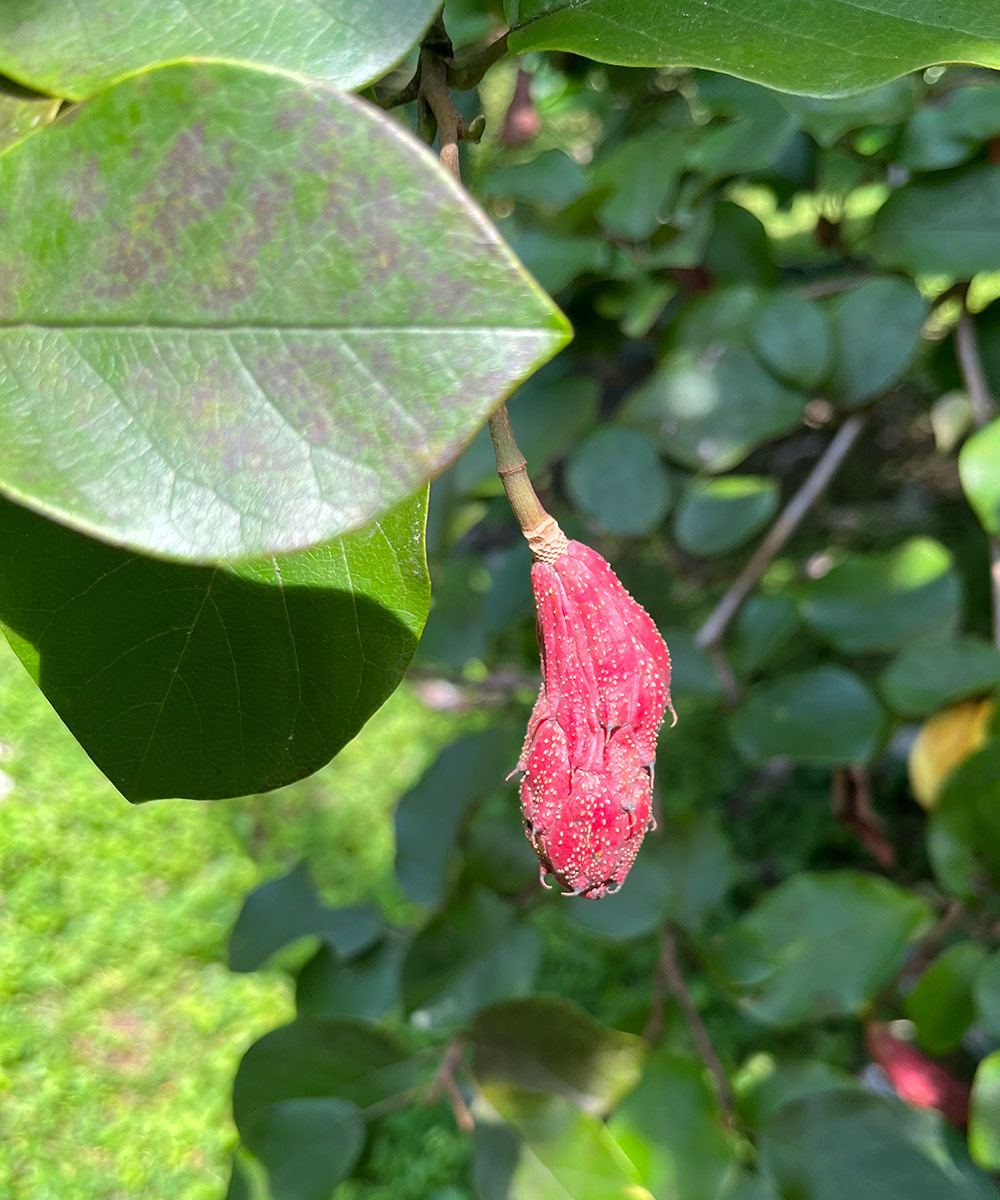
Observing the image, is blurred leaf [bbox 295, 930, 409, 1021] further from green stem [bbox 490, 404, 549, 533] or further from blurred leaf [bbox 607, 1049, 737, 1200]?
green stem [bbox 490, 404, 549, 533]

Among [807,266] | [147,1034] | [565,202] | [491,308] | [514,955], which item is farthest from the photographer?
[147,1034]

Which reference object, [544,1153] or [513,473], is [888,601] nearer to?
[544,1153]

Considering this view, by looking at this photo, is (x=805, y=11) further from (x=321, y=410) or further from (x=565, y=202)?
(x=565, y=202)

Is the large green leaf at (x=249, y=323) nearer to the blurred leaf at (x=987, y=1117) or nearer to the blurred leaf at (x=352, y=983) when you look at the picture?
the blurred leaf at (x=987, y=1117)

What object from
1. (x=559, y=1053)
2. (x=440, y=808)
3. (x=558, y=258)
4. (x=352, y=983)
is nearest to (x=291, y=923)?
(x=352, y=983)

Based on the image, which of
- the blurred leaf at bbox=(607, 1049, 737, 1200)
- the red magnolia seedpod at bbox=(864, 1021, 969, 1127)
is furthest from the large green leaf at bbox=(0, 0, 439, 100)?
the red magnolia seedpod at bbox=(864, 1021, 969, 1127)

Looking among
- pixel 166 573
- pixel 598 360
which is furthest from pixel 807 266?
pixel 166 573
